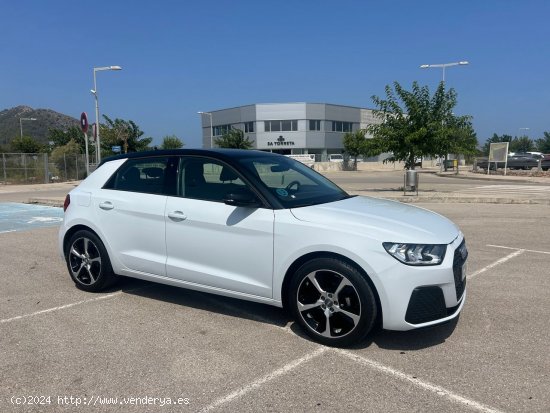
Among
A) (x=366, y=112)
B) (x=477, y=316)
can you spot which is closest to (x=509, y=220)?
(x=477, y=316)

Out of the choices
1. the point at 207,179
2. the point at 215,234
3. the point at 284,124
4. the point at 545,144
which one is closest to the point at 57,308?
the point at 215,234

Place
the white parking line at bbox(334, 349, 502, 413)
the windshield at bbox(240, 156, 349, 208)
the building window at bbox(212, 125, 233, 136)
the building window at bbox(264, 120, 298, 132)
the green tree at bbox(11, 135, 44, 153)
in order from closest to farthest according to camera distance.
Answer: the white parking line at bbox(334, 349, 502, 413), the windshield at bbox(240, 156, 349, 208), the green tree at bbox(11, 135, 44, 153), the building window at bbox(264, 120, 298, 132), the building window at bbox(212, 125, 233, 136)

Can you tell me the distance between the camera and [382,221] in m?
3.94

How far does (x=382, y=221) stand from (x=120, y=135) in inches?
1819

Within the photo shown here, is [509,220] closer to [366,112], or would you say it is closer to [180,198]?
[180,198]

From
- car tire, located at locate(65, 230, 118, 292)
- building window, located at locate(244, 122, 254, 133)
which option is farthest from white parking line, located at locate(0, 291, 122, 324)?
building window, located at locate(244, 122, 254, 133)

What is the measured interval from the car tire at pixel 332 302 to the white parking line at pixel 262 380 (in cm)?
19

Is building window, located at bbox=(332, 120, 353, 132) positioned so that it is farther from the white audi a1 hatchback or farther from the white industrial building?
the white audi a1 hatchback

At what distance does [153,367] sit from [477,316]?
303cm

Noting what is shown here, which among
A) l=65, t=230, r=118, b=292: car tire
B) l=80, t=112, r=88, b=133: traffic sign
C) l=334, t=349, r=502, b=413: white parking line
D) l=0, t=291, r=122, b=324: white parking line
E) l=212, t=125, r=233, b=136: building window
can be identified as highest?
l=212, t=125, r=233, b=136: building window

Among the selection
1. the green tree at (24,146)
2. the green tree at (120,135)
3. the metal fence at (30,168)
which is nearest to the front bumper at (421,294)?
the metal fence at (30,168)

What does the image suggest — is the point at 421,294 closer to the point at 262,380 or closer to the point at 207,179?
the point at 262,380

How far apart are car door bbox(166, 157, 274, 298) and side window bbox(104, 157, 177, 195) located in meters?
0.14

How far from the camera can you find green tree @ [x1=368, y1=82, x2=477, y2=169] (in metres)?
19.0
